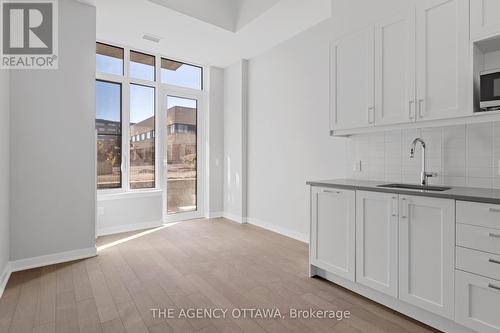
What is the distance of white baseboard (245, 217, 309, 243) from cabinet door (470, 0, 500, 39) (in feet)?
9.32

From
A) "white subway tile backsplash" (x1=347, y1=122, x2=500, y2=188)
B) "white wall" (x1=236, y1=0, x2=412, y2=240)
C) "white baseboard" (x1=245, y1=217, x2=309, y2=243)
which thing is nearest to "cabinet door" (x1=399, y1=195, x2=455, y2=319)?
"white subway tile backsplash" (x1=347, y1=122, x2=500, y2=188)

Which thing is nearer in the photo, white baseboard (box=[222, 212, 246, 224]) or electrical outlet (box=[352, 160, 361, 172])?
electrical outlet (box=[352, 160, 361, 172])

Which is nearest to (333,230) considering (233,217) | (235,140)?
(233,217)

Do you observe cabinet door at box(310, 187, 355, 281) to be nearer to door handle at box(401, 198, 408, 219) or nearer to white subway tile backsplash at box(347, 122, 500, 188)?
door handle at box(401, 198, 408, 219)

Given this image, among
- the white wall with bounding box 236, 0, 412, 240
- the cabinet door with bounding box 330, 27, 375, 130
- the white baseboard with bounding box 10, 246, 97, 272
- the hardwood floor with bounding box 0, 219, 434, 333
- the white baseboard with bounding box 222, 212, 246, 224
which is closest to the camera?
the hardwood floor with bounding box 0, 219, 434, 333

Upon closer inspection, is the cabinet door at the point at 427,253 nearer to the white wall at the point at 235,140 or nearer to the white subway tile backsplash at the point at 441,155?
the white subway tile backsplash at the point at 441,155

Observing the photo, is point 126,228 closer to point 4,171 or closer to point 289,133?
point 4,171

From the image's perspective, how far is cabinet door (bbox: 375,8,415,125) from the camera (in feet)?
7.20

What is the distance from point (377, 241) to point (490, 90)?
4.29 feet

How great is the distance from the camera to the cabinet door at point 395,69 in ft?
7.20

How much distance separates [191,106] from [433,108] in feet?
13.6

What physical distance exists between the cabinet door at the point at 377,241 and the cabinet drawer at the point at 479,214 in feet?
1.30

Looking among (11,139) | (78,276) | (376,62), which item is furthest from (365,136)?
(11,139)

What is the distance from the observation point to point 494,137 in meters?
2.03
